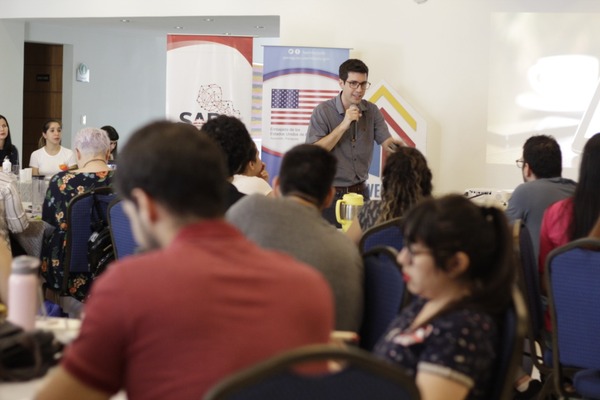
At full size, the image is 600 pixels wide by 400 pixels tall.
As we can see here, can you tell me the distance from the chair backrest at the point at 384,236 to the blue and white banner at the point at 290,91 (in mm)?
4903

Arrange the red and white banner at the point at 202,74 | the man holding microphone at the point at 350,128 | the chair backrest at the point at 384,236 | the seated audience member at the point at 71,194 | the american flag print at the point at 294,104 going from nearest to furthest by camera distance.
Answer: the chair backrest at the point at 384,236, the seated audience member at the point at 71,194, the man holding microphone at the point at 350,128, the american flag print at the point at 294,104, the red and white banner at the point at 202,74

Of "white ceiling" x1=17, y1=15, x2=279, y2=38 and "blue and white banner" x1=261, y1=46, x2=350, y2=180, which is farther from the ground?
"white ceiling" x1=17, y1=15, x2=279, y2=38

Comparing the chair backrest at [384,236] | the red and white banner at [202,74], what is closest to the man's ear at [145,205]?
the chair backrest at [384,236]

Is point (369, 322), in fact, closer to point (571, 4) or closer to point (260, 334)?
point (260, 334)

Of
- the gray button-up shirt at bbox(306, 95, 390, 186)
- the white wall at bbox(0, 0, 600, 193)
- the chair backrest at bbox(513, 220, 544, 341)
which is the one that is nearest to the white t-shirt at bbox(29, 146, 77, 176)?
the white wall at bbox(0, 0, 600, 193)

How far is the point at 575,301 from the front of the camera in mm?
2949

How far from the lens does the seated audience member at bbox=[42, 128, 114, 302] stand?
4.68 meters

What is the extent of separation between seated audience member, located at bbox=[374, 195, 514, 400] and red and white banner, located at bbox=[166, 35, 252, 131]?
655 centimetres

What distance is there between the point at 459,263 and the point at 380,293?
617mm

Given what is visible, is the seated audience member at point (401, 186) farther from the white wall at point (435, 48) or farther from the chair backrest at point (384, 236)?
the white wall at point (435, 48)

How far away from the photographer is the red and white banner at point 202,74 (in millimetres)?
8258

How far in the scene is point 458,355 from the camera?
5.40 ft

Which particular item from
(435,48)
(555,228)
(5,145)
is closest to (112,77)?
(5,145)

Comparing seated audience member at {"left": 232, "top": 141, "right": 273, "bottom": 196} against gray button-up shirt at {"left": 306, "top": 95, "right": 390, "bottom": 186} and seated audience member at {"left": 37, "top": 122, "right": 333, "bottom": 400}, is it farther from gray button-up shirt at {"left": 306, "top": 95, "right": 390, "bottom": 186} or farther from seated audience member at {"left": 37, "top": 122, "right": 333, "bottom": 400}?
seated audience member at {"left": 37, "top": 122, "right": 333, "bottom": 400}
